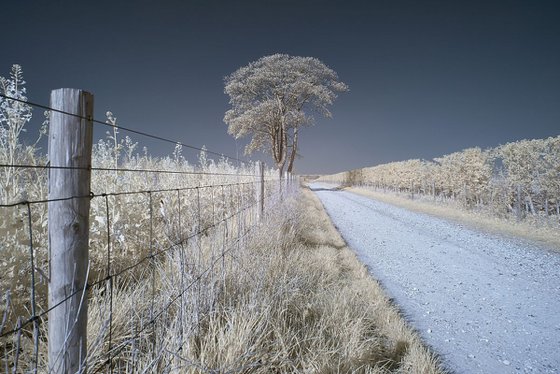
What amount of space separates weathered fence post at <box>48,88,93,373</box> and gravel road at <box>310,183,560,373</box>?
308cm

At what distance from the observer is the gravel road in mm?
3059

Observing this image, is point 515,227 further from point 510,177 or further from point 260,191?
point 260,191

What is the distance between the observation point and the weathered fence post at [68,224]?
1.33 metres

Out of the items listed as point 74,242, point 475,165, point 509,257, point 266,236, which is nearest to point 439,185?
point 475,165

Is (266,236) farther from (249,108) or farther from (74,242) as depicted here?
(249,108)

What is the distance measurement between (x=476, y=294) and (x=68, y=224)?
5.20 meters

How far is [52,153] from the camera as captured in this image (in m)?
1.34

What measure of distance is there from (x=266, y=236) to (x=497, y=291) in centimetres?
365

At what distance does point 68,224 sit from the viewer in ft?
4.40

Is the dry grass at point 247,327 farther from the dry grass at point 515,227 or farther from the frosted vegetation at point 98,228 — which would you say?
the dry grass at point 515,227

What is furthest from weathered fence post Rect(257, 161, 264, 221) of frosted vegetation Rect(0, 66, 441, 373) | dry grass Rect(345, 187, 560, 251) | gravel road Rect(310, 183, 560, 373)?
dry grass Rect(345, 187, 560, 251)

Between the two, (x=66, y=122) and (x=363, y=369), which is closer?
(x=66, y=122)

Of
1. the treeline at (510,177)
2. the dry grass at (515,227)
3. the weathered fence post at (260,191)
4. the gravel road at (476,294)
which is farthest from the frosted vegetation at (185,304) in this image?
the treeline at (510,177)

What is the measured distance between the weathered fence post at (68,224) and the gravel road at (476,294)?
3082 millimetres
